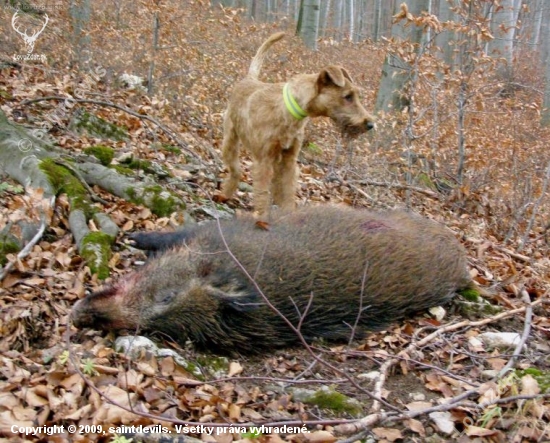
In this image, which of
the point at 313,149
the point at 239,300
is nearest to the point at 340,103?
the point at 239,300

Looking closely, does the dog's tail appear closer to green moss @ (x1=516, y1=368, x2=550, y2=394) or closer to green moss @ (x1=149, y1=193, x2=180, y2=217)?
green moss @ (x1=149, y1=193, x2=180, y2=217)

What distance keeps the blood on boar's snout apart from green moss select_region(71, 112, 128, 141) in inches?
104

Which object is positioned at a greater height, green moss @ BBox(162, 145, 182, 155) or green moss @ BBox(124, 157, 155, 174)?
green moss @ BBox(162, 145, 182, 155)

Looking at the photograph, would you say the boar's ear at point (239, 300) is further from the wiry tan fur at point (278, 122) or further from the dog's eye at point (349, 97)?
the dog's eye at point (349, 97)

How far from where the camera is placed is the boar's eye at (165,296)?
511 cm

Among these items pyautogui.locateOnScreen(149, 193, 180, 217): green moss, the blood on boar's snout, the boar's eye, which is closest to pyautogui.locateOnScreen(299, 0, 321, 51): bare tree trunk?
pyautogui.locateOnScreen(149, 193, 180, 217): green moss

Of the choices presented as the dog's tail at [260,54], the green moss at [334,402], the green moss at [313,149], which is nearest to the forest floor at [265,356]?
the green moss at [334,402]

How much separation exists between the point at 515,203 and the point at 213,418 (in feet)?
19.2

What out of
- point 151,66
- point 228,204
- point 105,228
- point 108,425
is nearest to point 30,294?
point 105,228

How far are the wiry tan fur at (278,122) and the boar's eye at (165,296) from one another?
1894 millimetres

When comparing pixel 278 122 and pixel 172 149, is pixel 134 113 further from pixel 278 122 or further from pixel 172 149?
pixel 278 122

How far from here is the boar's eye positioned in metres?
5.11

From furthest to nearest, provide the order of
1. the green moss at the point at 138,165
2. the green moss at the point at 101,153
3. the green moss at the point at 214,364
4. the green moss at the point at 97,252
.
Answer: the green moss at the point at 138,165, the green moss at the point at 101,153, the green moss at the point at 97,252, the green moss at the point at 214,364

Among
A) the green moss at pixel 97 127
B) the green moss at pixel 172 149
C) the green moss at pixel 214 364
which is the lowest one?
the green moss at pixel 214 364
